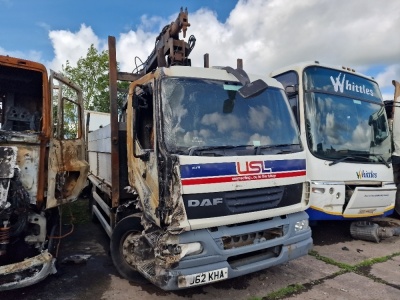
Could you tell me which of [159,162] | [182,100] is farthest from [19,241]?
[182,100]

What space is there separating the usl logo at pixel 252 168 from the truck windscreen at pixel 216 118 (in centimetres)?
23

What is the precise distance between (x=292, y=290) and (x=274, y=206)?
1.11 metres

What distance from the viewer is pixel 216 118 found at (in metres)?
3.47

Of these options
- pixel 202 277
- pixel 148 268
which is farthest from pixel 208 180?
pixel 148 268

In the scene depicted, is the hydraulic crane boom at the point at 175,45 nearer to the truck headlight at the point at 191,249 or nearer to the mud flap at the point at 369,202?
the truck headlight at the point at 191,249

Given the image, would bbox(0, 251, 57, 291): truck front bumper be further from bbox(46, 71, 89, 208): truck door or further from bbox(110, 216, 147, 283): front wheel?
bbox(110, 216, 147, 283): front wheel

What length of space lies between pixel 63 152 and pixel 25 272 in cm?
171

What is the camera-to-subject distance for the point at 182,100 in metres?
3.42

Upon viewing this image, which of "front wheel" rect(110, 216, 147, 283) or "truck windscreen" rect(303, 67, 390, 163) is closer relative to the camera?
"front wheel" rect(110, 216, 147, 283)

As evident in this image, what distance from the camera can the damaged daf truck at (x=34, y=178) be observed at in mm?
3248

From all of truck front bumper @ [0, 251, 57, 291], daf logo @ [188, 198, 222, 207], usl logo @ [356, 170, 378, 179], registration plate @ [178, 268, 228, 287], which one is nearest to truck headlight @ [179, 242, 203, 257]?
registration plate @ [178, 268, 228, 287]

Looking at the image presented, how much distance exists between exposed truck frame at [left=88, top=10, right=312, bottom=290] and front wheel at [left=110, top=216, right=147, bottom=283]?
0.04 ft

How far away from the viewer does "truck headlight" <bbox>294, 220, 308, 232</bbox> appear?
3746 millimetres

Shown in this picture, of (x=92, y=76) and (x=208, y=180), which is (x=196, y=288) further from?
(x=92, y=76)
